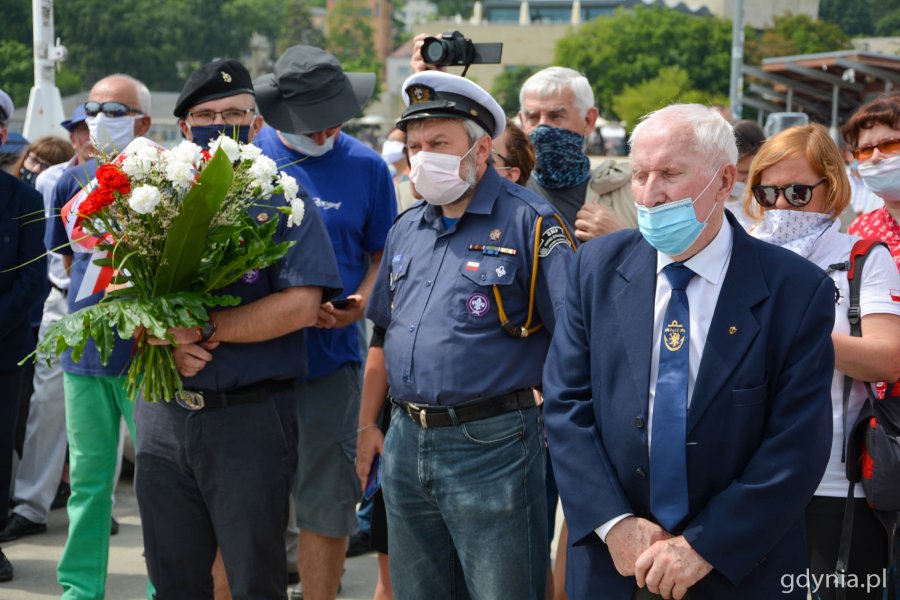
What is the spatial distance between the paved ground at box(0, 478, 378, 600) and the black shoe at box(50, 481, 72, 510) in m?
0.26

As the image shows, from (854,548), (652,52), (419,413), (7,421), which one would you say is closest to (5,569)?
(7,421)

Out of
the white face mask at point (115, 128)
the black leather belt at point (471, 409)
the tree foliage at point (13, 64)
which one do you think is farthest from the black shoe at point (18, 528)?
the tree foliage at point (13, 64)

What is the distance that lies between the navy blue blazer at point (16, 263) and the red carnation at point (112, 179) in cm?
193

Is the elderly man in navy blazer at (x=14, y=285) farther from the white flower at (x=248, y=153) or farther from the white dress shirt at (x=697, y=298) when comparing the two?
the white dress shirt at (x=697, y=298)

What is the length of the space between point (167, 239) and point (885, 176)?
2660mm

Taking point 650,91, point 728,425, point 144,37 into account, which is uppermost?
point 728,425

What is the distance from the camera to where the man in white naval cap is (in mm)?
3676

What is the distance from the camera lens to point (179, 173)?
368 centimetres

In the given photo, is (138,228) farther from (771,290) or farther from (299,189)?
(771,290)

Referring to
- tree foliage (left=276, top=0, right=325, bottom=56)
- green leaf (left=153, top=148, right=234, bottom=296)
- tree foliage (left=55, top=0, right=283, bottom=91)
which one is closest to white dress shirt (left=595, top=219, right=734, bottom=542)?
green leaf (left=153, top=148, right=234, bottom=296)

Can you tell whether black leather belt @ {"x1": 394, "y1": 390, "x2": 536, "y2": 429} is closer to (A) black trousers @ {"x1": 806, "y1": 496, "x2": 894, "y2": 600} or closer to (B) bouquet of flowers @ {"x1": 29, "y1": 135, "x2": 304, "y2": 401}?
(B) bouquet of flowers @ {"x1": 29, "y1": 135, "x2": 304, "y2": 401}

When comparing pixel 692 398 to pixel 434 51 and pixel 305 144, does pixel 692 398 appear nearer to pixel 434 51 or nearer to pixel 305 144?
pixel 434 51

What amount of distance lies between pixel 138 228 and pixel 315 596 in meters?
1.99

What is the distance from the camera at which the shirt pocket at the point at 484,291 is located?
3729 millimetres
